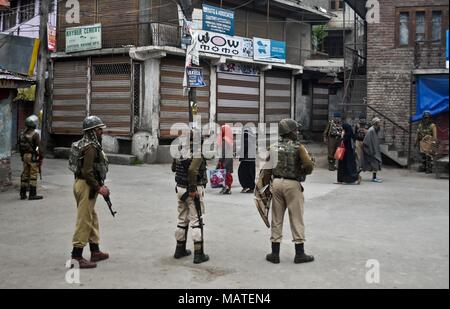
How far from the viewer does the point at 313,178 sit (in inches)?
554

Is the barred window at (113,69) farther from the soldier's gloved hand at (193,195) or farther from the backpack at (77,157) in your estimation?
the soldier's gloved hand at (193,195)

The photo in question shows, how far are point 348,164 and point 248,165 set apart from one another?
279 cm

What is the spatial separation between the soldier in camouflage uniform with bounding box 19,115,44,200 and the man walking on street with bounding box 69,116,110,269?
5.22 m

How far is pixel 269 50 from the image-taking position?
21219 millimetres

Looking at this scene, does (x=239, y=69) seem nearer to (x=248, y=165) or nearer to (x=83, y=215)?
(x=248, y=165)

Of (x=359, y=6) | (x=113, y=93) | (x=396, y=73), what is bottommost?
(x=113, y=93)

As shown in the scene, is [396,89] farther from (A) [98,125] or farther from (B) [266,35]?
(A) [98,125]

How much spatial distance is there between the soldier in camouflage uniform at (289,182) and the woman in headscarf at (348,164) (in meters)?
7.14

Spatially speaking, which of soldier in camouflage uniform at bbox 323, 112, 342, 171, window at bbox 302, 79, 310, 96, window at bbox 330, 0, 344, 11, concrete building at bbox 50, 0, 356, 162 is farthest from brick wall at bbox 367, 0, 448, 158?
window at bbox 330, 0, 344, 11

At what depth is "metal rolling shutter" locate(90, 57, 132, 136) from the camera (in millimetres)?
17578

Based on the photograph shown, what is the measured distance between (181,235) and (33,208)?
15.9 ft

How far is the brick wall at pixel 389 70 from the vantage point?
16312 millimetres

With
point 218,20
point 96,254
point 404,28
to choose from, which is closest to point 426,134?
point 404,28
